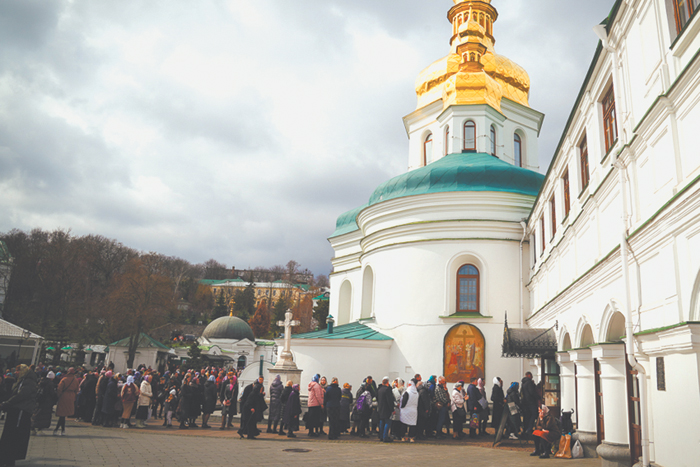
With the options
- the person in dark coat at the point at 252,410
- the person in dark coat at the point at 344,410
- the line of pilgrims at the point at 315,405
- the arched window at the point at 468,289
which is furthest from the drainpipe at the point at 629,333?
the arched window at the point at 468,289

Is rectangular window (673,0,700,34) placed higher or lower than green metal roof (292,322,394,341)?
higher

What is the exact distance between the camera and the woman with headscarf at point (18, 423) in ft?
25.3

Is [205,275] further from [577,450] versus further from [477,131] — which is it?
[577,450]

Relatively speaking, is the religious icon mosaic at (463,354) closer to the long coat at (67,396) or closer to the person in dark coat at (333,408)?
the person in dark coat at (333,408)

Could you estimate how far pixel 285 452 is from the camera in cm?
1013

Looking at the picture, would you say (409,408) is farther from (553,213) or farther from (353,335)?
(353,335)

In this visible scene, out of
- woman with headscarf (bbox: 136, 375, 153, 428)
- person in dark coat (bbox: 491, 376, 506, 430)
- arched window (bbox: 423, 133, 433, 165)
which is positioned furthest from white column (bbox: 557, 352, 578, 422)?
arched window (bbox: 423, 133, 433, 165)

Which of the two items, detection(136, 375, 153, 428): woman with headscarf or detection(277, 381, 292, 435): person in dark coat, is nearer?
detection(277, 381, 292, 435): person in dark coat

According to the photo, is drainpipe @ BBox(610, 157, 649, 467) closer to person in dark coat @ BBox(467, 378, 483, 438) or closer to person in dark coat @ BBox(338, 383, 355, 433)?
person in dark coat @ BBox(467, 378, 483, 438)

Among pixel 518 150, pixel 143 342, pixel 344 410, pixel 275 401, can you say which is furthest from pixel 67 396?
pixel 143 342

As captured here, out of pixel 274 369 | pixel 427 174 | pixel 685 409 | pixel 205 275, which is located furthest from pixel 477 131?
pixel 205 275

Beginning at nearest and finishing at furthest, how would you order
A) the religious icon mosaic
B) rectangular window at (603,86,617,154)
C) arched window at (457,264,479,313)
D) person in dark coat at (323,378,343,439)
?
1. rectangular window at (603,86,617,154)
2. person in dark coat at (323,378,343,439)
3. the religious icon mosaic
4. arched window at (457,264,479,313)

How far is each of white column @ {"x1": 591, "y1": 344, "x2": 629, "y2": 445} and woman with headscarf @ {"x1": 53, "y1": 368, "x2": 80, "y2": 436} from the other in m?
10.9

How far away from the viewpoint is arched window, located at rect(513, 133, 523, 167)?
92.5 feet
